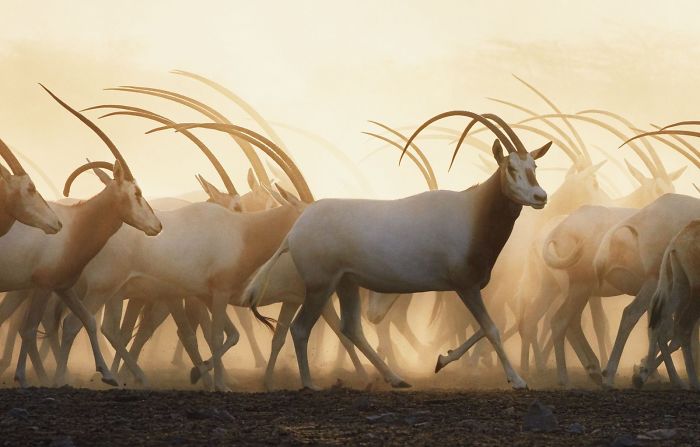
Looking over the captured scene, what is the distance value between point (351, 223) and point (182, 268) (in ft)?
8.34

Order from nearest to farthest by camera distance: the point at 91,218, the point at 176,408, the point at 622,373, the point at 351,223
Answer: the point at 176,408
the point at 351,223
the point at 91,218
the point at 622,373

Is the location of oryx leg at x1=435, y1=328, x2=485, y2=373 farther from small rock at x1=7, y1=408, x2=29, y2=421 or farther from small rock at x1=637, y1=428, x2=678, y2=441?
small rock at x1=7, y1=408, x2=29, y2=421

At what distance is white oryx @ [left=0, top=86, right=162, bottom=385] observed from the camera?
1409cm

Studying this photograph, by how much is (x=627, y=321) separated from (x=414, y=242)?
2.77 metres

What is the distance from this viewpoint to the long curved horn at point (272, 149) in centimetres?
1600

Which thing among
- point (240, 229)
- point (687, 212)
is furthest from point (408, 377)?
point (687, 212)

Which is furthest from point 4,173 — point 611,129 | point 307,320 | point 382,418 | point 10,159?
point 611,129

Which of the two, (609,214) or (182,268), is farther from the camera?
(609,214)

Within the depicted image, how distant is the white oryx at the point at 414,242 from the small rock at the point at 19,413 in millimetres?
4073

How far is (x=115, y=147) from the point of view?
14.8 metres

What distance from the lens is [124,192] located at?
14758 millimetres

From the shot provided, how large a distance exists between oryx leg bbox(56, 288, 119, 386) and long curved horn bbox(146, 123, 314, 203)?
295 centimetres

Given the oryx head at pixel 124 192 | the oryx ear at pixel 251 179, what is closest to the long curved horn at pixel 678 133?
the oryx ear at pixel 251 179

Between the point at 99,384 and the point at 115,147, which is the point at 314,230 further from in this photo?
the point at 99,384
